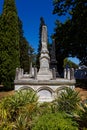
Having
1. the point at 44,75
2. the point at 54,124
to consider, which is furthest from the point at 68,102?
the point at 44,75

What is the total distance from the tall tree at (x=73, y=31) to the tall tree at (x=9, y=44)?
243 inches

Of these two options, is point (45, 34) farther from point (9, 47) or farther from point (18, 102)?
point (18, 102)

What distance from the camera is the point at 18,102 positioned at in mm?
10234

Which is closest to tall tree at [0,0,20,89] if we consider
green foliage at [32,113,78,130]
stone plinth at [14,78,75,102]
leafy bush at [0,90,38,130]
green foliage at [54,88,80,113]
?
stone plinth at [14,78,75,102]

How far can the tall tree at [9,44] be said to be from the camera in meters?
22.3

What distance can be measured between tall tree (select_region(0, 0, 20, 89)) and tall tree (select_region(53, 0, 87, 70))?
617cm

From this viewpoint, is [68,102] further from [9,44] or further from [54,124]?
[9,44]

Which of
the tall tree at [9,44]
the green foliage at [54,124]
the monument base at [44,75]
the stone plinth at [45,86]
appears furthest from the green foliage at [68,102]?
the tall tree at [9,44]

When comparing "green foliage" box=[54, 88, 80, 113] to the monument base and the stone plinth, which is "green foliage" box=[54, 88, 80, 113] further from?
the monument base

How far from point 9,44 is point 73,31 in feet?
33.0

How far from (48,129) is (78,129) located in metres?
1.22

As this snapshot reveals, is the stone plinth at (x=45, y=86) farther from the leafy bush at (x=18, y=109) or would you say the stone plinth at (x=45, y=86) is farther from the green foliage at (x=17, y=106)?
the green foliage at (x=17, y=106)

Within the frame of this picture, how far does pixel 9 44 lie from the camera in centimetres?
2306

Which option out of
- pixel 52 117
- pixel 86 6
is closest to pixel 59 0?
pixel 86 6
